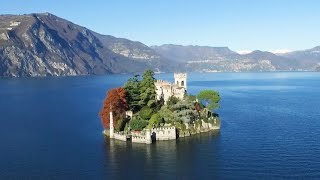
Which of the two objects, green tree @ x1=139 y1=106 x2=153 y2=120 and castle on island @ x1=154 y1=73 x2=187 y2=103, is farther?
castle on island @ x1=154 y1=73 x2=187 y2=103

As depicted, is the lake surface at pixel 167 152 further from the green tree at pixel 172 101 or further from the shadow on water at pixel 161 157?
the green tree at pixel 172 101

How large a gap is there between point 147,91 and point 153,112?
10.3m

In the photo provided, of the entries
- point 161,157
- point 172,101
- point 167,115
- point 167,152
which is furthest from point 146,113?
point 161,157

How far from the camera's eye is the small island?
111 m

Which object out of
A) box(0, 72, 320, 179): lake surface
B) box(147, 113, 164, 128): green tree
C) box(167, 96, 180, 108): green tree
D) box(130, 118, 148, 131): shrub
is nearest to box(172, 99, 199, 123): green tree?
box(147, 113, 164, 128): green tree

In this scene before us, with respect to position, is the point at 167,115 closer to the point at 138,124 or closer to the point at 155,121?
the point at 155,121

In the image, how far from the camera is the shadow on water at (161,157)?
83.6m

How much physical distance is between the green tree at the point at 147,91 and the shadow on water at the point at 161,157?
1847 centimetres

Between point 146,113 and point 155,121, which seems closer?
point 155,121

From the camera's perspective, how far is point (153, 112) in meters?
121

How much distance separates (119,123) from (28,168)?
3344cm

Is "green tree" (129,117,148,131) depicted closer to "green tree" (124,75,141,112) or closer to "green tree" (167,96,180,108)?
"green tree" (167,96,180,108)

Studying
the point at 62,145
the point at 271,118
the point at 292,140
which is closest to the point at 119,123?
the point at 62,145

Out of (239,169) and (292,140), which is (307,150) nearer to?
(292,140)
